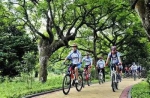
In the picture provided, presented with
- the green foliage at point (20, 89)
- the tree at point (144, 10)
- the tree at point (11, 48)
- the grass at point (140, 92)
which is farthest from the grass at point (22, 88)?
the tree at point (11, 48)

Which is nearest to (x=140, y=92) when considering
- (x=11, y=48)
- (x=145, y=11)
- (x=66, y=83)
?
(x=66, y=83)

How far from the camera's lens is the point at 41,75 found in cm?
2283

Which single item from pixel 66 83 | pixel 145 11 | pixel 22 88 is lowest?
pixel 22 88

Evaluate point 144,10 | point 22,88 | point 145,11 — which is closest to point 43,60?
point 22,88

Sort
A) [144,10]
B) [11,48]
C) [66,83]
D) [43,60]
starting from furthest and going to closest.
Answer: [11,48] < [43,60] < [66,83] < [144,10]

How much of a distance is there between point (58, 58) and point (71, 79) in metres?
27.4

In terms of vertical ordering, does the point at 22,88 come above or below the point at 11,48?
below

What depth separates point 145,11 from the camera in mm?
8750

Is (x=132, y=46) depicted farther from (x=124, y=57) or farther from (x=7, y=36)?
(x=7, y=36)

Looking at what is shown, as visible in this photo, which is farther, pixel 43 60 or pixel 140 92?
pixel 43 60

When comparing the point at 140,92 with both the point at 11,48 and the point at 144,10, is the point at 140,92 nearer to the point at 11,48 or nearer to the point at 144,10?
the point at 144,10

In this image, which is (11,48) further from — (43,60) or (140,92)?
(140,92)

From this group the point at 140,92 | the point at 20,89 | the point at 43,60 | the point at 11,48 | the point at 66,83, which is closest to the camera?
the point at 140,92

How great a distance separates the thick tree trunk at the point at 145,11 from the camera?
8.53 metres
